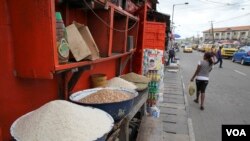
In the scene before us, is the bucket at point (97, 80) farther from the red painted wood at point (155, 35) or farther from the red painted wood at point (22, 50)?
the red painted wood at point (155, 35)

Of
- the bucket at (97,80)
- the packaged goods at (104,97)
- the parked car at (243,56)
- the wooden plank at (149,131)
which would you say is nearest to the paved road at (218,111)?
the wooden plank at (149,131)

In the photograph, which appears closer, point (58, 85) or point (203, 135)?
point (58, 85)

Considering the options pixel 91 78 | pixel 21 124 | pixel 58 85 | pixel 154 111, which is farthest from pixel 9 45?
pixel 154 111

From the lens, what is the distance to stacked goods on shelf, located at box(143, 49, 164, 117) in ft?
18.6

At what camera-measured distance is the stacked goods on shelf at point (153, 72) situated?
5.67m

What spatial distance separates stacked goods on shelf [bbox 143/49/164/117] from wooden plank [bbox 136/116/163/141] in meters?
0.72

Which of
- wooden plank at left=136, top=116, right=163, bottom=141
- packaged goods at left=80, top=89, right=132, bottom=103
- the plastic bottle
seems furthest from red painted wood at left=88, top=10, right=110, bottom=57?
wooden plank at left=136, top=116, right=163, bottom=141

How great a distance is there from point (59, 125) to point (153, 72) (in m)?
4.13

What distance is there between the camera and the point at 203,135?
5.11m

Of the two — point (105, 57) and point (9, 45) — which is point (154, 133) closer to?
point (105, 57)

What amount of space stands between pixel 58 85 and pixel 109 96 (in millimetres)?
632

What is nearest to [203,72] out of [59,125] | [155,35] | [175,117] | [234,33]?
[175,117]

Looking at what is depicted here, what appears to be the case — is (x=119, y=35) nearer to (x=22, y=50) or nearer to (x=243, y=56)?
(x=22, y=50)

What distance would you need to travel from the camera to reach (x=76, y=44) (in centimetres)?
236
